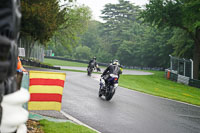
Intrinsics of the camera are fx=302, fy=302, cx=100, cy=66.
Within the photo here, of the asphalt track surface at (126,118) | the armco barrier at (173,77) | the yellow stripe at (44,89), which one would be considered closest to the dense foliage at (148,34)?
the armco barrier at (173,77)

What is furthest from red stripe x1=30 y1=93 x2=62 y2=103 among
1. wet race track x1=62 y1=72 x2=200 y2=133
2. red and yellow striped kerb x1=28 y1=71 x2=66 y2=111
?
wet race track x1=62 y1=72 x2=200 y2=133

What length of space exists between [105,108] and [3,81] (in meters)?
9.41

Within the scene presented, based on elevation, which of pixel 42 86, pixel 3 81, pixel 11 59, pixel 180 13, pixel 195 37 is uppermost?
pixel 180 13

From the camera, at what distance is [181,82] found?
104 feet

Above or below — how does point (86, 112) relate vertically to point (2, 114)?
below

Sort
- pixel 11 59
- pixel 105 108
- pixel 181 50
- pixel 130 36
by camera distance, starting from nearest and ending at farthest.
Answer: pixel 11 59
pixel 105 108
pixel 181 50
pixel 130 36

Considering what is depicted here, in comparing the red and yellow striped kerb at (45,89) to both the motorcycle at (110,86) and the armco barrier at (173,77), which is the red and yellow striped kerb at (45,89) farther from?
the armco barrier at (173,77)

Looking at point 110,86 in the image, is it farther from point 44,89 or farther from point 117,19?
point 117,19

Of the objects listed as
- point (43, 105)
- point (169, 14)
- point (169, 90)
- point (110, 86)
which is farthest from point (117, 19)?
point (43, 105)

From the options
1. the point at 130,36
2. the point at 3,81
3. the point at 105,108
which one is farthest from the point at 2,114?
the point at 130,36

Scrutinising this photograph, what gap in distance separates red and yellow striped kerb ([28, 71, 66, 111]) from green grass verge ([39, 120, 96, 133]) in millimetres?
648

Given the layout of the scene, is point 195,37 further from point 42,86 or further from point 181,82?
point 42,86

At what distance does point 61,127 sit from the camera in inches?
271

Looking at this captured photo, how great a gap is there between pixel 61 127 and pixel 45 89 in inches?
46.4
